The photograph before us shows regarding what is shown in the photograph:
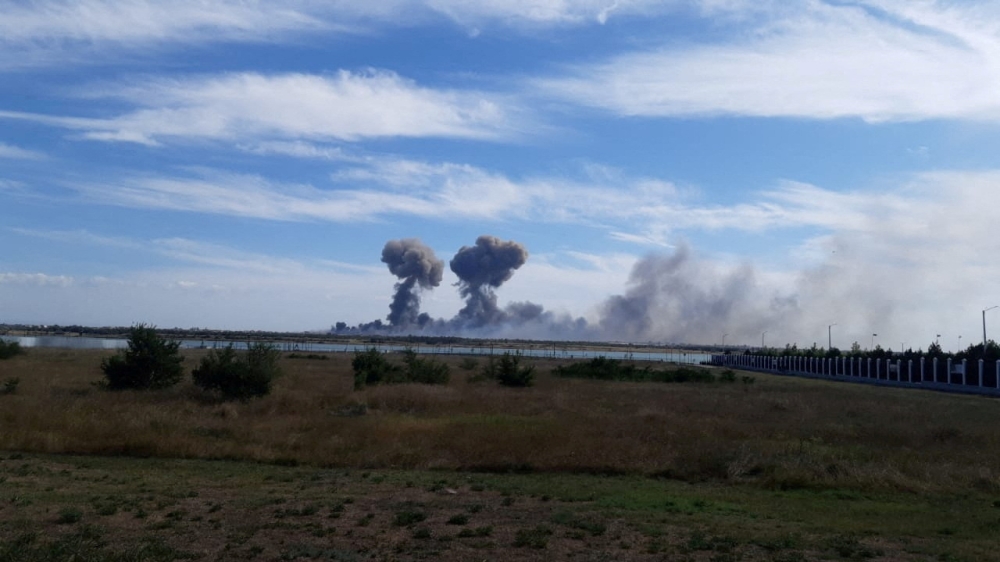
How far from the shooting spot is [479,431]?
71.4 ft

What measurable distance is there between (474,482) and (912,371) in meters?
66.5

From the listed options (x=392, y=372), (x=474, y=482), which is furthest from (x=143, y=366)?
(x=474, y=482)

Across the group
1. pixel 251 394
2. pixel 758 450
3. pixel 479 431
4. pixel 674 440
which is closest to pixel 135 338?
pixel 251 394

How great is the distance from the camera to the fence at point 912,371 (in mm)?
59656

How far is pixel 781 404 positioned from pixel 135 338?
2631 cm

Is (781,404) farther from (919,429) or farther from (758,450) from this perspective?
(758,450)

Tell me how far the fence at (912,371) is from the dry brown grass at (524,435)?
30.8m

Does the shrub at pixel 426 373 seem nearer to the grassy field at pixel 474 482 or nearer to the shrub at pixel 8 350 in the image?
the grassy field at pixel 474 482

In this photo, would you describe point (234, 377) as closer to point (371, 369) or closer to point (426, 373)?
point (371, 369)

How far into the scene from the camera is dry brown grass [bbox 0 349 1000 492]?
55.7 ft

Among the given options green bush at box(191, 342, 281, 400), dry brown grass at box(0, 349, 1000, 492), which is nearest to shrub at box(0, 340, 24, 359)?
dry brown grass at box(0, 349, 1000, 492)

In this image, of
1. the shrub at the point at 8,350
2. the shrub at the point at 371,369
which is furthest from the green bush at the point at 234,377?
the shrub at the point at 8,350

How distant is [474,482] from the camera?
1540cm

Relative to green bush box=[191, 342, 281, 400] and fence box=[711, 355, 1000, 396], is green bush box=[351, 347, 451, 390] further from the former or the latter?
fence box=[711, 355, 1000, 396]
